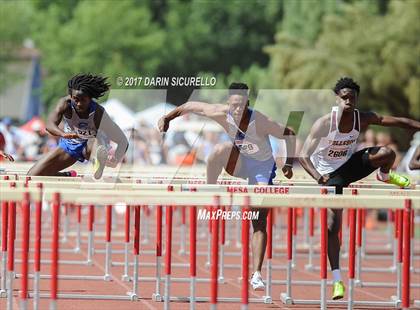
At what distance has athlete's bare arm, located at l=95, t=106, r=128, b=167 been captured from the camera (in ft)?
41.1

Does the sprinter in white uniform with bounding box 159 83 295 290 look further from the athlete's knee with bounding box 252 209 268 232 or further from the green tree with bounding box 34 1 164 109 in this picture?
the green tree with bounding box 34 1 164 109

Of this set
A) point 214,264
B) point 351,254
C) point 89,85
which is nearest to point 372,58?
point 89,85

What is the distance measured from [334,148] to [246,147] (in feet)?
3.09

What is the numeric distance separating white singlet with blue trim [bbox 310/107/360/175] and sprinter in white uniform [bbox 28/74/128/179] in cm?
209

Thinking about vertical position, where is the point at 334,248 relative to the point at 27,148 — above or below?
below

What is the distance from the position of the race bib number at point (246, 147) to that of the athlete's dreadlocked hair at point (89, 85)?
1517 mm

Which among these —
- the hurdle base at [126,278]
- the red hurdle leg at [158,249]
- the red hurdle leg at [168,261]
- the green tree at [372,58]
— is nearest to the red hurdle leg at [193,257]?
the red hurdle leg at [168,261]

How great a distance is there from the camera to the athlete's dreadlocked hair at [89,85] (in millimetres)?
12305

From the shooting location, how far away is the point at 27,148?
2845cm

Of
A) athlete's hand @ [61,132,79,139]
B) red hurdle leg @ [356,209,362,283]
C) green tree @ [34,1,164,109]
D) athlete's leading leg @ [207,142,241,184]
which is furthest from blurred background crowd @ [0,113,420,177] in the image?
green tree @ [34,1,164,109]

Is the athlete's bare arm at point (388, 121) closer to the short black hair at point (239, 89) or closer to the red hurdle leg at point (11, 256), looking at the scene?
the short black hair at point (239, 89)

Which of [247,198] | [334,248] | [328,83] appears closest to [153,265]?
[334,248]

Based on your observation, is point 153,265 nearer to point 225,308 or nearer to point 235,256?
point 235,256

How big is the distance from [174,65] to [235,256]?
67.5m
